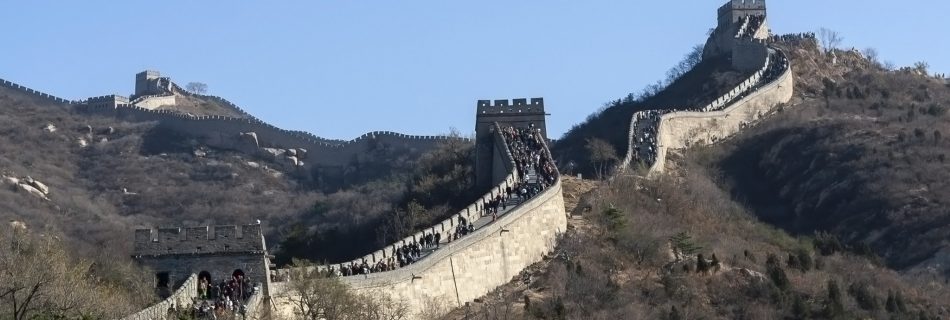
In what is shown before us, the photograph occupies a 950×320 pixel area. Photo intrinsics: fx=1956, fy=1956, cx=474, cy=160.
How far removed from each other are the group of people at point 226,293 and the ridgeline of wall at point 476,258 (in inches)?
133

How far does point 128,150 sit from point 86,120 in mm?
7501

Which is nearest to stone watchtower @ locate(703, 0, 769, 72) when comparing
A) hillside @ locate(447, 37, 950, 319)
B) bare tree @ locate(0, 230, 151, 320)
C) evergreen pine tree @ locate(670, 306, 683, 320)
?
hillside @ locate(447, 37, 950, 319)

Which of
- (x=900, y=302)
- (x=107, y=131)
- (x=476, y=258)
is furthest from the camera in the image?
(x=107, y=131)

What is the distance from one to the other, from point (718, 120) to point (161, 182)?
34694mm

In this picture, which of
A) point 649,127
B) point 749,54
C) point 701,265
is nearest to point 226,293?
point 701,265

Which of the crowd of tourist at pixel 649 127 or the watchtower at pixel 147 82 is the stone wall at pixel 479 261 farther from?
the watchtower at pixel 147 82

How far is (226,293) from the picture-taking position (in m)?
31.8

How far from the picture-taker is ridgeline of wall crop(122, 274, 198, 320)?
91.7 ft

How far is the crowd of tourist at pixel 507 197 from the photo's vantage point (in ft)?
130

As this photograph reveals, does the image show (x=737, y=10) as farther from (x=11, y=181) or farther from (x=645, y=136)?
(x=11, y=181)

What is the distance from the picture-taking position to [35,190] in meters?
85.6

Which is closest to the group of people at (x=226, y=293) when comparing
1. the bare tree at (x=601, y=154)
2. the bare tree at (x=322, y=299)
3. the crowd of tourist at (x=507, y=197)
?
the bare tree at (x=322, y=299)

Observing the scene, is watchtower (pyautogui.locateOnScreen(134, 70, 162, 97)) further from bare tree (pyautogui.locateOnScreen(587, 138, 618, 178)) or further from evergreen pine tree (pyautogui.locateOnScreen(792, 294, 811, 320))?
evergreen pine tree (pyautogui.locateOnScreen(792, 294, 811, 320))

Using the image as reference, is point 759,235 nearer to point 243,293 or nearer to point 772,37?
point 243,293
